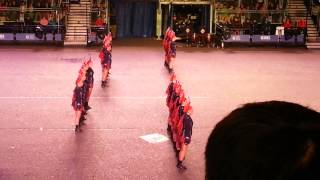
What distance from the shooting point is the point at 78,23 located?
26688 millimetres

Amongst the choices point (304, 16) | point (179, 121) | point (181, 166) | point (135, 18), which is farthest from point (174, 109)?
point (304, 16)

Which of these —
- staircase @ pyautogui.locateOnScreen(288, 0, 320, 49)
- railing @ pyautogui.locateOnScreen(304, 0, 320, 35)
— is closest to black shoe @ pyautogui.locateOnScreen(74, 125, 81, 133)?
staircase @ pyautogui.locateOnScreen(288, 0, 320, 49)

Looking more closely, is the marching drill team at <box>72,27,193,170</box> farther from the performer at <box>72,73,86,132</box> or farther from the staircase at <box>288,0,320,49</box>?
the staircase at <box>288,0,320,49</box>

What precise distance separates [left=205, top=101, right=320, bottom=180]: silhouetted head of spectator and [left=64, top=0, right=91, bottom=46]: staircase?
25.1 m

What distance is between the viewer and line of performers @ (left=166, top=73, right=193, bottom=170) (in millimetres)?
8312

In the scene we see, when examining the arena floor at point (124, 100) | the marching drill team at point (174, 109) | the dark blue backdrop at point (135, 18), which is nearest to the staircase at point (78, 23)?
the arena floor at point (124, 100)

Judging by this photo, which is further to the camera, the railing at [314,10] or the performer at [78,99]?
the railing at [314,10]

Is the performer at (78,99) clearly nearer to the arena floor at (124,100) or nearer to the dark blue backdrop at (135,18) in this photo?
the arena floor at (124,100)

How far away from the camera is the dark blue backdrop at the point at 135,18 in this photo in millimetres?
29016

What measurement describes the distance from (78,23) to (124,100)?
46.2 ft

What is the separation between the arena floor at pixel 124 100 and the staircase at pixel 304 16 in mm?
2078

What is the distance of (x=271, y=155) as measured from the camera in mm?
938

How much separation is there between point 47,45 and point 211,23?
917 centimetres

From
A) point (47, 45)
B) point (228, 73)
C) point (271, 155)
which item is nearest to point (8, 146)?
point (271, 155)
